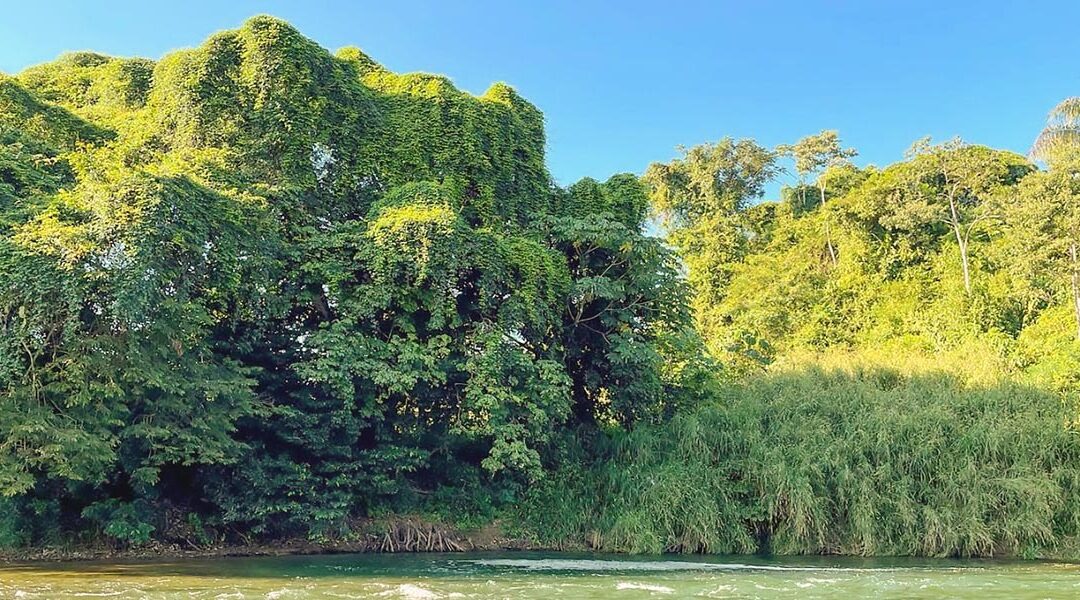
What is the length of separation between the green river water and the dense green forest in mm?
1325

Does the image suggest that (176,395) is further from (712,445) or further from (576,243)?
(712,445)

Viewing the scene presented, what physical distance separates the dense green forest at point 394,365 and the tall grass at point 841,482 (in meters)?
0.05

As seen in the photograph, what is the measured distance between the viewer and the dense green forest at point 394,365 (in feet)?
37.0

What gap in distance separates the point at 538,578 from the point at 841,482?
6.46 meters

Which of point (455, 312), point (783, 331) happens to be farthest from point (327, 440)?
point (783, 331)

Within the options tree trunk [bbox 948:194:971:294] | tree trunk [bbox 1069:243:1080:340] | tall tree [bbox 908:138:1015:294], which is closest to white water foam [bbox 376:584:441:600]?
tree trunk [bbox 1069:243:1080:340]

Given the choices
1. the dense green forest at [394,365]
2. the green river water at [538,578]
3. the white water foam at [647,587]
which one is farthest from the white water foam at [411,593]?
the dense green forest at [394,365]

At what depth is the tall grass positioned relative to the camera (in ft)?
45.2

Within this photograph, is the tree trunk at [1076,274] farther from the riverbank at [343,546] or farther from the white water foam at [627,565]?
the riverbank at [343,546]

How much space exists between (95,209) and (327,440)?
515 cm

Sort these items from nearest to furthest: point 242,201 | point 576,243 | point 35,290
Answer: point 35,290
point 242,201
point 576,243

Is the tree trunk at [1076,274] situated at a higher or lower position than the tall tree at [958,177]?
lower

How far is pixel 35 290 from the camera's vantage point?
1054 cm

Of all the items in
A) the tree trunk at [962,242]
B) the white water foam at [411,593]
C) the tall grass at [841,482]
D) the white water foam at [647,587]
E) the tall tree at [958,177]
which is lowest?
the white water foam at [647,587]
